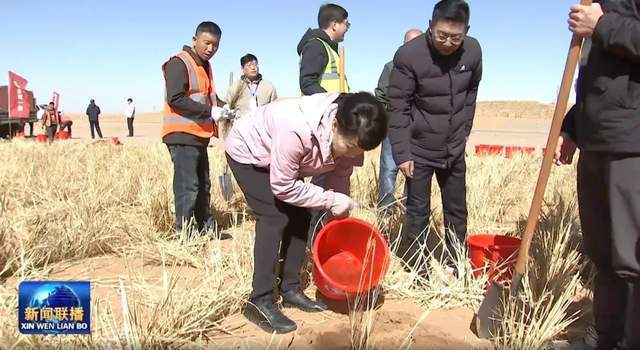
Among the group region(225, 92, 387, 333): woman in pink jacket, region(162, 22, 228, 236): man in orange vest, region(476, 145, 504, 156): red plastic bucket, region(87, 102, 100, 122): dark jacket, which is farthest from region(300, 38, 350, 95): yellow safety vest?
region(87, 102, 100, 122): dark jacket

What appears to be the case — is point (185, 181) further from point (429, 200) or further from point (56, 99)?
point (56, 99)

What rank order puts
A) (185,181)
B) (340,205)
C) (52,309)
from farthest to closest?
(185,181), (340,205), (52,309)

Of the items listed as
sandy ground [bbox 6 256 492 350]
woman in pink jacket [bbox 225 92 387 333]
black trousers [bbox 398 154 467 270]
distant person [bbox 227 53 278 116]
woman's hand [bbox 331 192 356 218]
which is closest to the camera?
woman in pink jacket [bbox 225 92 387 333]

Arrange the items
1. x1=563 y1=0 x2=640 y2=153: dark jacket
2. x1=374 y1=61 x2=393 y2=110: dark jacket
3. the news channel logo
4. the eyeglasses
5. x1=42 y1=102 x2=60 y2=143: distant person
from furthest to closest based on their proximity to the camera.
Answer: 1. x1=42 y1=102 x2=60 y2=143: distant person
2. x1=374 y1=61 x2=393 y2=110: dark jacket
3. the eyeglasses
4. the news channel logo
5. x1=563 y1=0 x2=640 y2=153: dark jacket

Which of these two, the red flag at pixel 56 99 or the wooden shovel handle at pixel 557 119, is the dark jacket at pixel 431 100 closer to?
the wooden shovel handle at pixel 557 119

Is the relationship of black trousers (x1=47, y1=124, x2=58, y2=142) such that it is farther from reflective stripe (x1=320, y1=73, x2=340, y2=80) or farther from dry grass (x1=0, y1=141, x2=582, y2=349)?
reflective stripe (x1=320, y1=73, x2=340, y2=80)

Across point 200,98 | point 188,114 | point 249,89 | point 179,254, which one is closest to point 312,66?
point 200,98

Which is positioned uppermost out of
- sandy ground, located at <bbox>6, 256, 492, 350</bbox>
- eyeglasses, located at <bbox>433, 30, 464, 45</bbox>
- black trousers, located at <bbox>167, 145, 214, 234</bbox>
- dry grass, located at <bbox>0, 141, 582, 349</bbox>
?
eyeglasses, located at <bbox>433, 30, 464, 45</bbox>

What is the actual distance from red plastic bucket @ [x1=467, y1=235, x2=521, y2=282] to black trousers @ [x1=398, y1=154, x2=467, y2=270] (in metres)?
0.17

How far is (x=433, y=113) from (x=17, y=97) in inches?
745

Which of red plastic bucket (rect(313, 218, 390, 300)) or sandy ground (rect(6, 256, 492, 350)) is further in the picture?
red plastic bucket (rect(313, 218, 390, 300))

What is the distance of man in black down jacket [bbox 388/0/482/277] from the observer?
130 inches

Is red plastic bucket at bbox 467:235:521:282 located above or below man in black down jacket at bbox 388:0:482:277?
below

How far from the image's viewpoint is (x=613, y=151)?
2166mm
